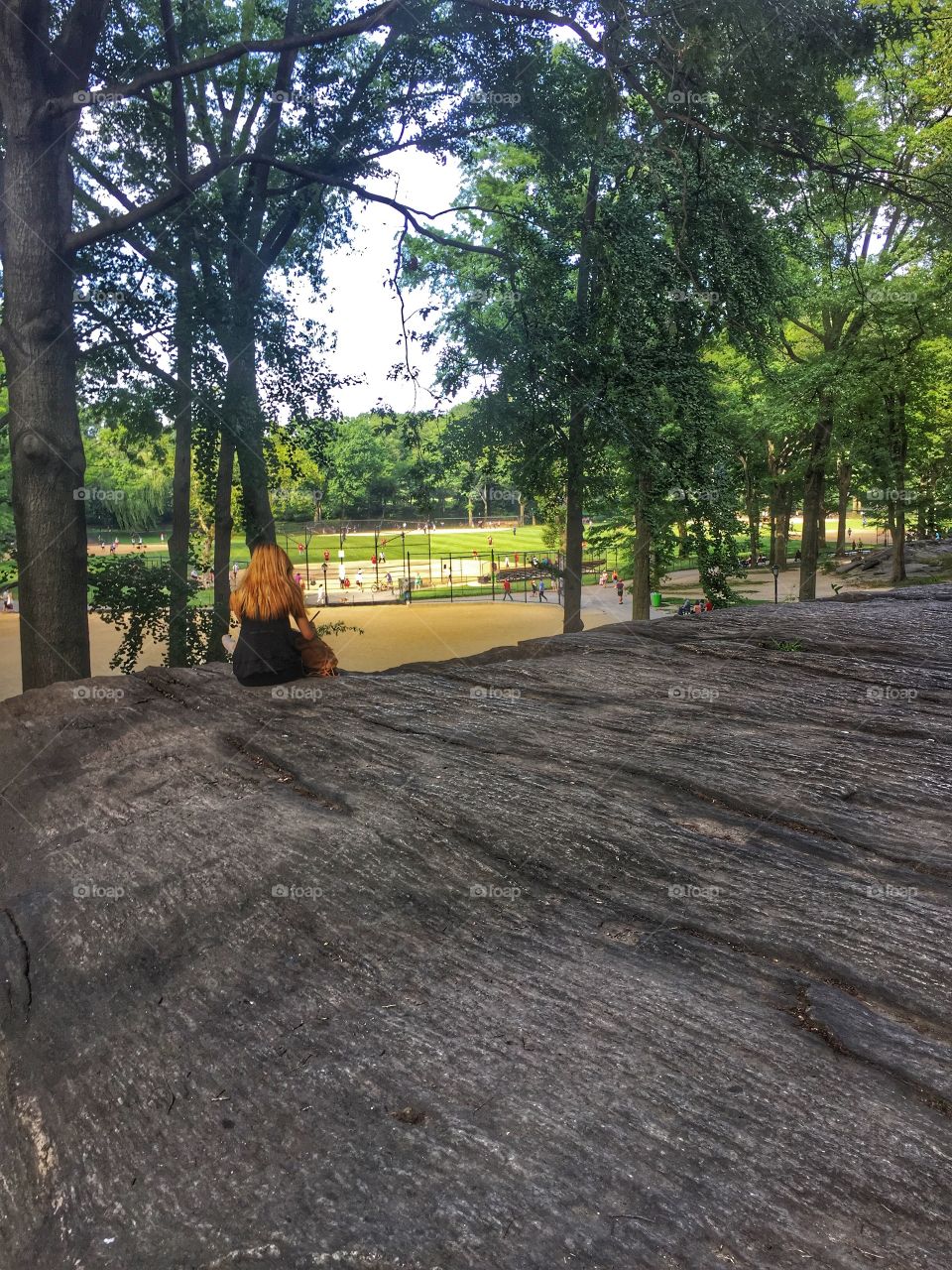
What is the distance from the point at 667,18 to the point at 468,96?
21.2 ft

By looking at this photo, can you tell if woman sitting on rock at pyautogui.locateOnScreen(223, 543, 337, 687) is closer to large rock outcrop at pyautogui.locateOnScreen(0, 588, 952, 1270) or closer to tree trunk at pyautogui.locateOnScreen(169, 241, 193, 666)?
large rock outcrop at pyautogui.locateOnScreen(0, 588, 952, 1270)

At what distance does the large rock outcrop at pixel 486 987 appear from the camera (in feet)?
7.12

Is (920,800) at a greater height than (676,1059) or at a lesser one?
greater

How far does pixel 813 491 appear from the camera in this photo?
28484mm

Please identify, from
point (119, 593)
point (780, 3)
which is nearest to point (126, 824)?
point (119, 593)

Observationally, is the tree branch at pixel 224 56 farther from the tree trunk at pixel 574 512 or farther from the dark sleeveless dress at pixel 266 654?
the tree trunk at pixel 574 512

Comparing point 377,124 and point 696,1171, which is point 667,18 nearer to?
point 377,124

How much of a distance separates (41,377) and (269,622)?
3831 mm

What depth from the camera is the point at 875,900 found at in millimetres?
3412

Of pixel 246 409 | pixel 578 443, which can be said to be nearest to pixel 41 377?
pixel 246 409

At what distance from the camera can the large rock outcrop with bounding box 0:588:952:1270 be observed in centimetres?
217

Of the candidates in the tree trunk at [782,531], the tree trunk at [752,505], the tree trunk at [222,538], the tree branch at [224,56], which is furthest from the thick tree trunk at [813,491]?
the tree branch at [224,56]

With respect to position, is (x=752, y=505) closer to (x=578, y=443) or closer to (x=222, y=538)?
(x=578, y=443)

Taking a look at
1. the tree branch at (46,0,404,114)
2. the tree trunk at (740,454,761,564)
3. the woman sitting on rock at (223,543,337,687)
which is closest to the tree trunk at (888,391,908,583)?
the tree trunk at (740,454,761,564)
